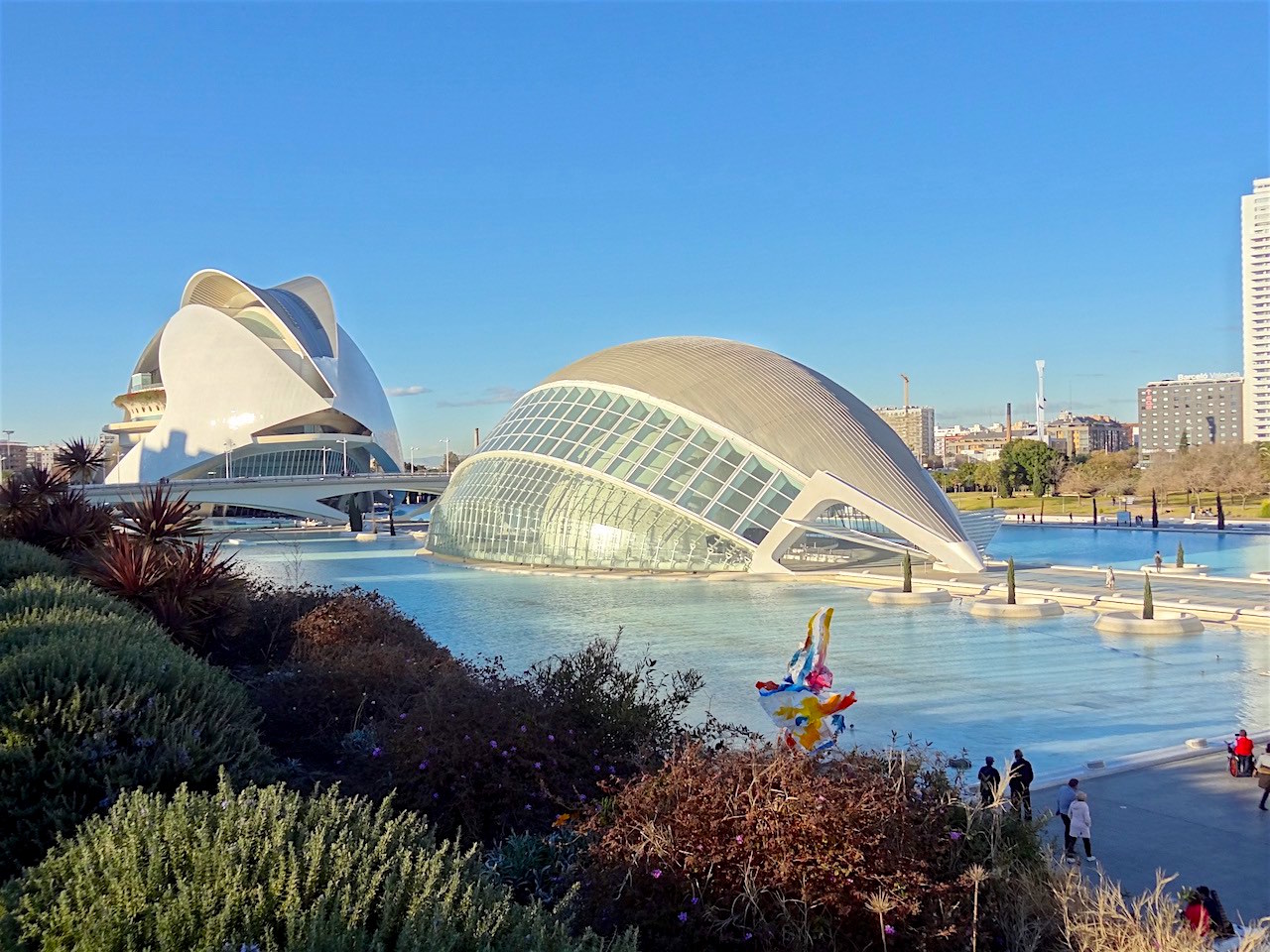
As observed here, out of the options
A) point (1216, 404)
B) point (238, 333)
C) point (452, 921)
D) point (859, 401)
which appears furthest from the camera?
point (1216, 404)

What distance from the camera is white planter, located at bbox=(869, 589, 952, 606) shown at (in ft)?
73.6

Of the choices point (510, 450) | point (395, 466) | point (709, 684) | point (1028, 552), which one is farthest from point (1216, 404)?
point (709, 684)

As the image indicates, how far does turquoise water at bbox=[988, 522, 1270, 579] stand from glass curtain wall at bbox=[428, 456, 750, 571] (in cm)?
1077

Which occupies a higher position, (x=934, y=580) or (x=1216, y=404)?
(x=1216, y=404)

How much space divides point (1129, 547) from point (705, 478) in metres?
18.5

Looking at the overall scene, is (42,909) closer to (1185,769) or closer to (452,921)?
(452,921)

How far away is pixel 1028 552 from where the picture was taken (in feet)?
119

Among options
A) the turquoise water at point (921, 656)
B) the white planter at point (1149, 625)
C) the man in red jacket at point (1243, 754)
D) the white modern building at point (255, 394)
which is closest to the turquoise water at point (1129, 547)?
the white planter at point (1149, 625)

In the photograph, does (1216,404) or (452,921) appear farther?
(1216,404)

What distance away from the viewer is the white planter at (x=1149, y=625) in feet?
59.0

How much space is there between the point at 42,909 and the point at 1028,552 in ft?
120

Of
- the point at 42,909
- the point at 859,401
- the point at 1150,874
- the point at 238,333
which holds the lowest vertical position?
the point at 1150,874

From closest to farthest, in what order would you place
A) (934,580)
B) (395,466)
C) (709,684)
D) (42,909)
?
1. (42,909)
2. (709,684)
3. (934,580)
4. (395,466)

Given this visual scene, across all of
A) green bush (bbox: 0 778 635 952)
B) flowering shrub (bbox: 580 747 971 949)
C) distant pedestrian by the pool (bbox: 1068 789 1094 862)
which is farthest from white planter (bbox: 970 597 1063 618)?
green bush (bbox: 0 778 635 952)
